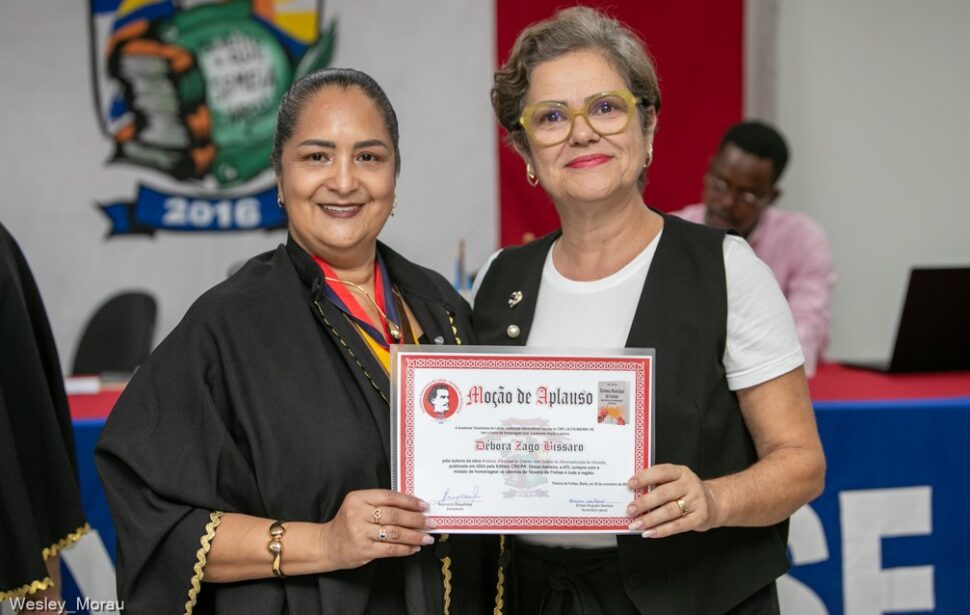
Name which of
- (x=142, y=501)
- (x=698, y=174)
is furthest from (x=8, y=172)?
(x=142, y=501)

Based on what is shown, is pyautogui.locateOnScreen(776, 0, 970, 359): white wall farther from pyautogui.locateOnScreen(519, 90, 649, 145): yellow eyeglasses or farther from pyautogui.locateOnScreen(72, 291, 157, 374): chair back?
pyautogui.locateOnScreen(519, 90, 649, 145): yellow eyeglasses

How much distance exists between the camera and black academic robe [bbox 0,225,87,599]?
6.91 feet

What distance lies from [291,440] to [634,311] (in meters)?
0.73

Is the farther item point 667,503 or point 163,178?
point 163,178

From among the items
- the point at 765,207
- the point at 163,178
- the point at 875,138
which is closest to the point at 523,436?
the point at 765,207

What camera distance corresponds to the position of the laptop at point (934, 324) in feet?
10.9

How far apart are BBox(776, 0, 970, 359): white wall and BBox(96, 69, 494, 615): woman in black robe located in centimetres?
418

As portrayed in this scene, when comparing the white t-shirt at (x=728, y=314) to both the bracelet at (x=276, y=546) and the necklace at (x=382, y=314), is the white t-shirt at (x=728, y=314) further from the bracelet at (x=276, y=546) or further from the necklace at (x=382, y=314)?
the bracelet at (x=276, y=546)

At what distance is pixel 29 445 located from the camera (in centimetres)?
226

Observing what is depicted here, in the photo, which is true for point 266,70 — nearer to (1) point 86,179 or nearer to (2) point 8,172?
(1) point 86,179

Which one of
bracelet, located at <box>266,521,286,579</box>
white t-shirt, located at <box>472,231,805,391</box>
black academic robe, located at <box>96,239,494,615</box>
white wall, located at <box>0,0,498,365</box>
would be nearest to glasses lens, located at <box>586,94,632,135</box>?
white t-shirt, located at <box>472,231,805,391</box>

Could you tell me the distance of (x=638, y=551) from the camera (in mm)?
1874

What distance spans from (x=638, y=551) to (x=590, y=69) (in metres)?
0.97
